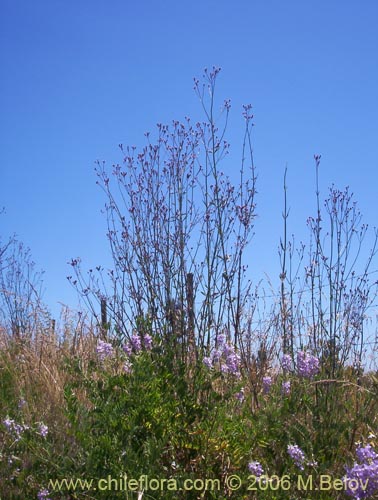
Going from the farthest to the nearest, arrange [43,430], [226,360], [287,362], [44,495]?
1. [287,362]
2. [226,360]
3. [43,430]
4. [44,495]

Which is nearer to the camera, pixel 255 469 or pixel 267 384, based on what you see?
pixel 255 469

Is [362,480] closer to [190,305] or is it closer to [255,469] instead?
[255,469]

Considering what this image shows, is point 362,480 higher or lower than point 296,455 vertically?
lower

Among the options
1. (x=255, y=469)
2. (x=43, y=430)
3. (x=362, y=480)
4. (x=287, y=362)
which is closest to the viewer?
(x=362, y=480)

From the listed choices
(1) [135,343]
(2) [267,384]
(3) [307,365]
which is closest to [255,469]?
(3) [307,365]

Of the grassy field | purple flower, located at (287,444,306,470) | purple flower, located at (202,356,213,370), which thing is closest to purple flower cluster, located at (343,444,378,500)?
the grassy field

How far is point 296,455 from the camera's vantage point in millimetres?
2994

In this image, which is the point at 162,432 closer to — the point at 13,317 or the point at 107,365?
the point at 107,365

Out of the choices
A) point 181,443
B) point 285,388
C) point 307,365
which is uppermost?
point 307,365

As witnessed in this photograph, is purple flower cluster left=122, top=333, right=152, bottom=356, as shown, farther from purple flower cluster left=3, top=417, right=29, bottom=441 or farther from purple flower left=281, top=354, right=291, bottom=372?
purple flower left=281, top=354, right=291, bottom=372

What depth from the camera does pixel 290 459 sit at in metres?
3.07

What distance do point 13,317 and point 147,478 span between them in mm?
8761

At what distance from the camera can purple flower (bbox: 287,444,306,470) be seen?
9.80 ft

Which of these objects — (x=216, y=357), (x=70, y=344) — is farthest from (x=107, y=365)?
→ (x=70, y=344)
